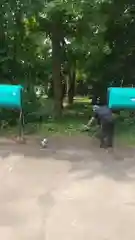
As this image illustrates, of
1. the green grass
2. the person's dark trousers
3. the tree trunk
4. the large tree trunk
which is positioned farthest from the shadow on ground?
the tree trunk

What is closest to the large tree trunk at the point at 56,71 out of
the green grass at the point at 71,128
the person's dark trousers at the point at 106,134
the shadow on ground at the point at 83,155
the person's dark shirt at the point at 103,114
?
the green grass at the point at 71,128

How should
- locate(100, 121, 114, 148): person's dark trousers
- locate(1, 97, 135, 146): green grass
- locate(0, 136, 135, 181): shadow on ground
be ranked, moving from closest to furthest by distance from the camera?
locate(0, 136, 135, 181): shadow on ground < locate(100, 121, 114, 148): person's dark trousers < locate(1, 97, 135, 146): green grass

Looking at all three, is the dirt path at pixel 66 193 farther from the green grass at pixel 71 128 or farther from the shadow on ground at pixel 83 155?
the green grass at pixel 71 128

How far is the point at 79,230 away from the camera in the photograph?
5.41 metres

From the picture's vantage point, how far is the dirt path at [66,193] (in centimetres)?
544

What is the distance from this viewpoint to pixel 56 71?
1391cm

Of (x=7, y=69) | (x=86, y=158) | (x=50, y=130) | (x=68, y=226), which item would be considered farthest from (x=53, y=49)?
(x=68, y=226)

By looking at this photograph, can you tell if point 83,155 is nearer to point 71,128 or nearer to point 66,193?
point 66,193

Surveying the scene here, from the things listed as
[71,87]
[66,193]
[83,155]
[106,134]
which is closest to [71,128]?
[106,134]

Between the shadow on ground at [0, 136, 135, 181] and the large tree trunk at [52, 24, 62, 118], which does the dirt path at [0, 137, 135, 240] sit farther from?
the large tree trunk at [52, 24, 62, 118]

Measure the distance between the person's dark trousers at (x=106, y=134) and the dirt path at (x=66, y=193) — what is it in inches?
8.9

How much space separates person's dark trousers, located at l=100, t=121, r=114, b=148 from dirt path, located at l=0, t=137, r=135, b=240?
8.9 inches

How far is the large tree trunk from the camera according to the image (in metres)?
13.7

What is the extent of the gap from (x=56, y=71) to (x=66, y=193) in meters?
7.58
